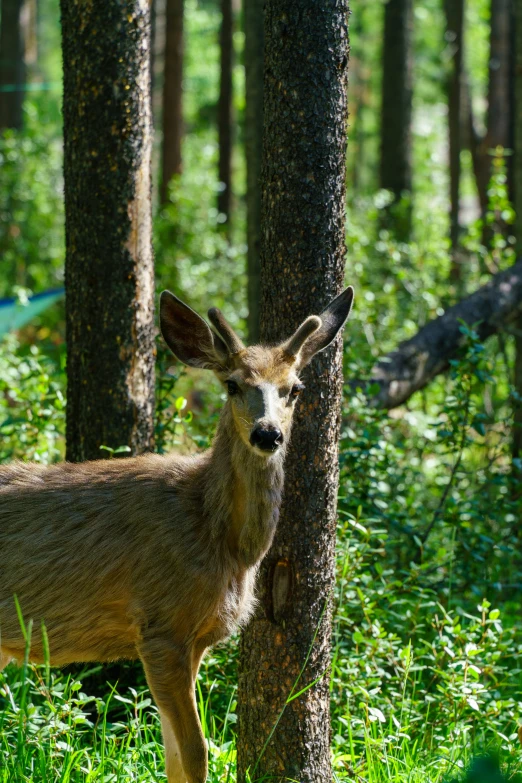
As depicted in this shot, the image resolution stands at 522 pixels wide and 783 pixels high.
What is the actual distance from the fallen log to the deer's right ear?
8.29 feet

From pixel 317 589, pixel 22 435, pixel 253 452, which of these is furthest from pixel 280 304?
pixel 22 435

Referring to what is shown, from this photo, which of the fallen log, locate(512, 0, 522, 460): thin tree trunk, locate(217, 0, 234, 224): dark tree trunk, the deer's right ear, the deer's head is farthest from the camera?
locate(217, 0, 234, 224): dark tree trunk

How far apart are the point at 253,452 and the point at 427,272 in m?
8.03

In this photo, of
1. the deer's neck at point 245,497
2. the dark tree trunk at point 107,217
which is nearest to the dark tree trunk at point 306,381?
the deer's neck at point 245,497

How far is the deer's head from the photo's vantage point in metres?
4.17

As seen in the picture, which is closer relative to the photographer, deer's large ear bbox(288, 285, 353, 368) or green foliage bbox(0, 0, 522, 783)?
deer's large ear bbox(288, 285, 353, 368)

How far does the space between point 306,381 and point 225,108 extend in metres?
18.4

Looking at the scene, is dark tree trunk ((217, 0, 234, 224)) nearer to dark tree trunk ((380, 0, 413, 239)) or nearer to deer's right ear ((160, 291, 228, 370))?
dark tree trunk ((380, 0, 413, 239))

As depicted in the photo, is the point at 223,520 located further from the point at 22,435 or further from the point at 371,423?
the point at 22,435

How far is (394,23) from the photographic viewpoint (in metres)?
16.0

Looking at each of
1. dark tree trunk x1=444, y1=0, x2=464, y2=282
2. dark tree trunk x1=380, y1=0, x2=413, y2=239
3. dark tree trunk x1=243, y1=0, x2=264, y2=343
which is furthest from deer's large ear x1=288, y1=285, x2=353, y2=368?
dark tree trunk x1=444, y1=0, x2=464, y2=282

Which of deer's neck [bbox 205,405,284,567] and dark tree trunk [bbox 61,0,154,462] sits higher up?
dark tree trunk [bbox 61,0,154,462]

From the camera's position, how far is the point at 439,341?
7863 mm

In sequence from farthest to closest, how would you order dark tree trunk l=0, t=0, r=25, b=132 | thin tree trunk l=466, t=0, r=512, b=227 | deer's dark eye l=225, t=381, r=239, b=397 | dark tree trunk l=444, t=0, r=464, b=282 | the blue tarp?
dark tree trunk l=0, t=0, r=25, b=132 → dark tree trunk l=444, t=0, r=464, b=282 → thin tree trunk l=466, t=0, r=512, b=227 → the blue tarp → deer's dark eye l=225, t=381, r=239, b=397
